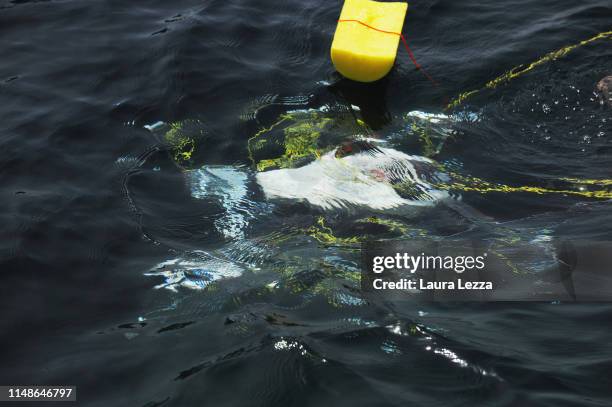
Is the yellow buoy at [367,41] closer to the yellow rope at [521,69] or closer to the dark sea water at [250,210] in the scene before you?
the dark sea water at [250,210]

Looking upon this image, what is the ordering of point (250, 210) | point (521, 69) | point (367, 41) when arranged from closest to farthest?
1. point (250, 210)
2. point (367, 41)
3. point (521, 69)

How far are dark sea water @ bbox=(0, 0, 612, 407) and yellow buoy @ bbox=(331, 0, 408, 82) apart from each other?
10.6 inches

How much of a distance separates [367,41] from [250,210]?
223 centimetres

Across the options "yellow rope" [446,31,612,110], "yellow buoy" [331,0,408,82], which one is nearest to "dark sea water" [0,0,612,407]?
"yellow rope" [446,31,612,110]

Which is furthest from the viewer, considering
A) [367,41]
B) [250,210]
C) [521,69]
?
[521,69]

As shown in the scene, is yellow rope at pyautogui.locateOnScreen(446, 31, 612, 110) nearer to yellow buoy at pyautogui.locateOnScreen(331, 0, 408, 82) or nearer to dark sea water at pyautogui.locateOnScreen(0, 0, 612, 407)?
dark sea water at pyautogui.locateOnScreen(0, 0, 612, 407)

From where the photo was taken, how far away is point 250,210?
434cm

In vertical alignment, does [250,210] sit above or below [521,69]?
below

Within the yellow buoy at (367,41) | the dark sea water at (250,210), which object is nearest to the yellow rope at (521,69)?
the dark sea water at (250,210)

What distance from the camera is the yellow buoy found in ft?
17.9

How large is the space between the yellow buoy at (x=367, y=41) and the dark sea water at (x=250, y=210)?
269 millimetres

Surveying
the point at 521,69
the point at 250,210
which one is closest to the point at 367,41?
the point at 521,69

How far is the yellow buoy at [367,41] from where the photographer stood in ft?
17.9

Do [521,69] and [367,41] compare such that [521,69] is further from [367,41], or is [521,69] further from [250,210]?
[250,210]
